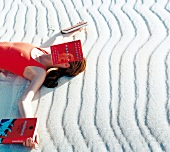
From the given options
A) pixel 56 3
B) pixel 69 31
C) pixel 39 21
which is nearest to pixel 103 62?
pixel 69 31

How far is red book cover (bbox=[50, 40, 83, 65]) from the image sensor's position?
10.9ft

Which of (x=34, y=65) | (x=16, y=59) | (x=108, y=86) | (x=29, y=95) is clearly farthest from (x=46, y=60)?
(x=108, y=86)

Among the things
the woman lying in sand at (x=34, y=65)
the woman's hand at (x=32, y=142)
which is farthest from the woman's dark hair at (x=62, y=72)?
the woman's hand at (x=32, y=142)

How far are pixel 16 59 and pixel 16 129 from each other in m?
0.92

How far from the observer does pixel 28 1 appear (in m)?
5.63

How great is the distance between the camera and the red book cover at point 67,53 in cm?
333

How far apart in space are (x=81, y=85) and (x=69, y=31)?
1074 millimetres

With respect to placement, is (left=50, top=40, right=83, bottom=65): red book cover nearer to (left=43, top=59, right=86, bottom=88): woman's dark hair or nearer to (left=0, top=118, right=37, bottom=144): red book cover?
(left=43, top=59, right=86, bottom=88): woman's dark hair

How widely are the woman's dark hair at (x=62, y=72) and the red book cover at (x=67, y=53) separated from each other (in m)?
0.09

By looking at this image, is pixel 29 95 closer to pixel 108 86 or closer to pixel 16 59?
pixel 16 59

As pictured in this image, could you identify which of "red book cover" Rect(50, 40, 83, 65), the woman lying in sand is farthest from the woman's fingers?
"red book cover" Rect(50, 40, 83, 65)

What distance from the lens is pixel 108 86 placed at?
3.25 metres

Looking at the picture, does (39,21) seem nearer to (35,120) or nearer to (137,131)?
(35,120)

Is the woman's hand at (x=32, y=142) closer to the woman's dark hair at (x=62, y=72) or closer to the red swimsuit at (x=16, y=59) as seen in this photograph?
the woman's dark hair at (x=62, y=72)
